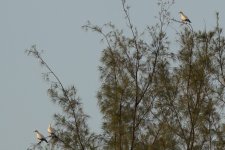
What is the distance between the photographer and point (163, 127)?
51.5 ft

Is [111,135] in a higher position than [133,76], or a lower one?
lower

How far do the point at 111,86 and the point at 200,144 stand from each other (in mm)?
3857

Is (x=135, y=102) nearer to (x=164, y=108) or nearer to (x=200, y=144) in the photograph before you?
(x=164, y=108)

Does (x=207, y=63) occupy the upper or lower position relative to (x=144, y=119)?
upper

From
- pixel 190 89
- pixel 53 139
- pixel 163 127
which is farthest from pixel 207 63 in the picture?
pixel 53 139

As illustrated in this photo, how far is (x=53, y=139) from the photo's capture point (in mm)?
14836

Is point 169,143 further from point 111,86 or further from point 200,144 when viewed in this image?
point 111,86

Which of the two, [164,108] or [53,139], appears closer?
[53,139]

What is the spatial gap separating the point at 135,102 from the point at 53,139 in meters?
2.18

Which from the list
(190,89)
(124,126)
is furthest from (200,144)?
(124,126)

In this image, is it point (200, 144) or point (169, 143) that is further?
point (200, 144)

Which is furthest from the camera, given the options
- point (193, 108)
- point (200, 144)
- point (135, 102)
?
point (200, 144)

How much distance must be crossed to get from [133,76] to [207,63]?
216 cm

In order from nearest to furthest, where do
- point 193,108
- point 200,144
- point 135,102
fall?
point 135,102
point 193,108
point 200,144
